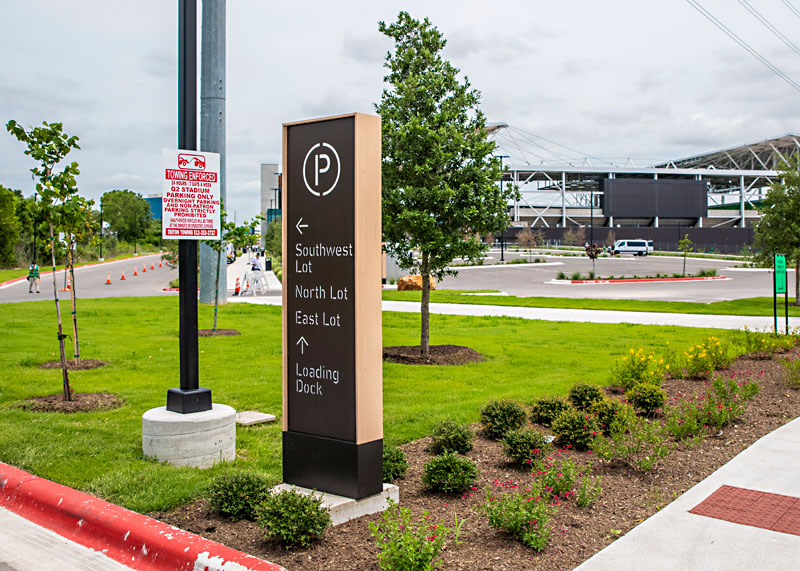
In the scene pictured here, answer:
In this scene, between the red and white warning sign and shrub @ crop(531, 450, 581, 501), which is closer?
shrub @ crop(531, 450, 581, 501)

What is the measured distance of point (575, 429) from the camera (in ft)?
22.0

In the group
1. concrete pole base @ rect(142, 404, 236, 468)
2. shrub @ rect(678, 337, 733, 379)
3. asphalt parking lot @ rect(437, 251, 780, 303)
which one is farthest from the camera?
asphalt parking lot @ rect(437, 251, 780, 303)

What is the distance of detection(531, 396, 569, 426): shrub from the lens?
7492mm

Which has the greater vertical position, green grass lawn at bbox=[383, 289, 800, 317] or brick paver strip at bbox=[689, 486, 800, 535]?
green grass lawn at bbox=[383, 289, 800, 317]

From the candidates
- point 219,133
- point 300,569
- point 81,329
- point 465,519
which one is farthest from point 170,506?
point 219,133

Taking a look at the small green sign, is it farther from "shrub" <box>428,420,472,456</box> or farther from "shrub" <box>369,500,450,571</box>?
"shrub" <box>369,500,450,571</box>

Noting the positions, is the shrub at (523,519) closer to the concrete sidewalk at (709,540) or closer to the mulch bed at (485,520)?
the mulch bed at (485,520)

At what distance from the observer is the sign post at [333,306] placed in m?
4.93

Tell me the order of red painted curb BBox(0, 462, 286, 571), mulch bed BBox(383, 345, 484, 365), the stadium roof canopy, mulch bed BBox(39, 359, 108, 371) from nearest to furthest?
1. red painted curb BBox(0, 462, 286, 571)
2. mulch bed BBox(39, 359, 108, 371)
3. mulch bed BBox(383, 345, 484, 365)
4. the stadium roof canopy

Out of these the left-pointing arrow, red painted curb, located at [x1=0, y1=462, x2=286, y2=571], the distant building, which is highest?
the distant building

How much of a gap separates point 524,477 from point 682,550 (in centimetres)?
166

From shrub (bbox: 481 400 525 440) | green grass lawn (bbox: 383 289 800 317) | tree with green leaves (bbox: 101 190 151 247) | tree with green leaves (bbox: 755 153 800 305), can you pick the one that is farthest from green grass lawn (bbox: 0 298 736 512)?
tree with green leaves (bbox: 101 190 151 247)

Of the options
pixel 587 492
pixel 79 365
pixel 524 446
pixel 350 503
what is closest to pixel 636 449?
pixel 524 446

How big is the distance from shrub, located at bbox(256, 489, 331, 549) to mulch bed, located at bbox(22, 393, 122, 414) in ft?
15.2
